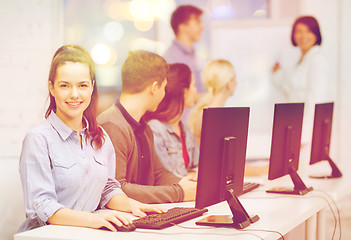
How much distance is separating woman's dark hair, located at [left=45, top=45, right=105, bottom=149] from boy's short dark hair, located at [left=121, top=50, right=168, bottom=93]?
1.35 feet

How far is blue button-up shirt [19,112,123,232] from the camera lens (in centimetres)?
189

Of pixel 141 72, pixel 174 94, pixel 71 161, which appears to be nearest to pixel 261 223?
pixel 71 161

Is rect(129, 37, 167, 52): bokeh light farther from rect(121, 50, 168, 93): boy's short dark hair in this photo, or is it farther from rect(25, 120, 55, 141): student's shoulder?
rect(25, 120, 55, 141): student's shoulder

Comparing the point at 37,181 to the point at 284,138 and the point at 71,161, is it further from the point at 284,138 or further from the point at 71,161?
the point at 284,138

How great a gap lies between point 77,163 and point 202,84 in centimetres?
344

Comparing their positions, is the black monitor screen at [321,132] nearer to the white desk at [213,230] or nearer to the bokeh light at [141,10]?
the white desk at [213,230]

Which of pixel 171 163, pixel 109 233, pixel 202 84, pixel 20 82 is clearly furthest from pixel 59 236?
pixel 202 84

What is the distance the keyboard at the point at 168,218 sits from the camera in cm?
187

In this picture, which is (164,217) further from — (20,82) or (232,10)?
(232,10)

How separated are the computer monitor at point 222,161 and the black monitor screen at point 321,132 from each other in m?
1.24

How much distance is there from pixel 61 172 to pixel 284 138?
115 cm

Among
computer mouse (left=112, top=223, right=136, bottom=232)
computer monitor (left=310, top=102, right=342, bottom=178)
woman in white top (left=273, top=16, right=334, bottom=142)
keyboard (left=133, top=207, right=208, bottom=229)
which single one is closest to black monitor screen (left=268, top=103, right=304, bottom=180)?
computer monitor (left=310, top=102, right=342, bottom=178)

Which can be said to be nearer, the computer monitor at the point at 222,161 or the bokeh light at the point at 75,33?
the computer monitor at the point at 222,161

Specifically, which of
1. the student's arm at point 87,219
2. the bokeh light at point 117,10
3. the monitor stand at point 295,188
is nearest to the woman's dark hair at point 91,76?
the student's arm at point 87,219
